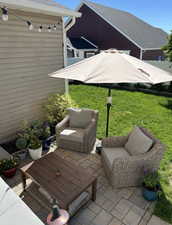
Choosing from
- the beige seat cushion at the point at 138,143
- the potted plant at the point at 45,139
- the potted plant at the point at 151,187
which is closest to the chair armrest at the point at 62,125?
the potted plant at the point at 45,139

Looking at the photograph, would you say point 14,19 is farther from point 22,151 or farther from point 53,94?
point 22,151

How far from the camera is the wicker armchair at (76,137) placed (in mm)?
4230

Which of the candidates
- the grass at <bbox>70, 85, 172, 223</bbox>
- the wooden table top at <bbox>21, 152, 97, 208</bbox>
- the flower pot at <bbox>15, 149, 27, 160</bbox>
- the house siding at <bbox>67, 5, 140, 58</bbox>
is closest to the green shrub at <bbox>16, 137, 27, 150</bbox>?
the flower pot at <bbox>15, 149, 27, 160</bbox>

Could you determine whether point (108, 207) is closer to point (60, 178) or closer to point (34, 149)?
point (60, 178)

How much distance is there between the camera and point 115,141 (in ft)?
12.4

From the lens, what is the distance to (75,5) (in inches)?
628

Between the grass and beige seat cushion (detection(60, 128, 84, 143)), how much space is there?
1.02 m

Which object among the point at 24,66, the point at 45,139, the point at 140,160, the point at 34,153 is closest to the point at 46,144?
the point at 45,139

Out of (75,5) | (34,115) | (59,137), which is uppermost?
(75,5)

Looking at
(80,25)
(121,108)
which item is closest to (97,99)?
(121,108)

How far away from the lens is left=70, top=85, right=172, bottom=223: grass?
333cm

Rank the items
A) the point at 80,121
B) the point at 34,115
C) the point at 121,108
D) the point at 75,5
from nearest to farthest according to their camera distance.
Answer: the point at 80,121 → the point at 34,115 → the point at 121,108 → the point at 75,5

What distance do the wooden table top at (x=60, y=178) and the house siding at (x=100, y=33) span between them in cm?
1332

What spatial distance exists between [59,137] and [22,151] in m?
1.02
